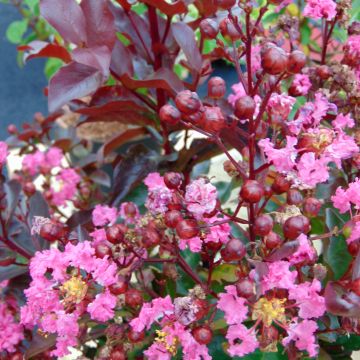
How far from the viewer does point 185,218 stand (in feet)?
1.84

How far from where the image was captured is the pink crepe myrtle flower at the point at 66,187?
3.74 ft

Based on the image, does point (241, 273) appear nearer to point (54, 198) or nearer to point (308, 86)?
point (308, 86)

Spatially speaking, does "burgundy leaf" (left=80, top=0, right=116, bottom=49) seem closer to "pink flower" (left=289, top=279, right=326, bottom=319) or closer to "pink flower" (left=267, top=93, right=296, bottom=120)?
"pink flower" (left=267, top=93, right=296, bottom=120)

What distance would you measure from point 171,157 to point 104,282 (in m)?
0.35


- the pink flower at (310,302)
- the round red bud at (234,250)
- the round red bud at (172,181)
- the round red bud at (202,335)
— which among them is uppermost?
the round red bud at (172,181)

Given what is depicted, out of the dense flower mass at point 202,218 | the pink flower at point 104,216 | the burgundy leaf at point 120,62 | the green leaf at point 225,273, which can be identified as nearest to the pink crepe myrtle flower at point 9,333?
the dense flower mass at point 202,218

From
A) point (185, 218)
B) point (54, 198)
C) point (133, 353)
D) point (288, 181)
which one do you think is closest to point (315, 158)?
point (288, 181)

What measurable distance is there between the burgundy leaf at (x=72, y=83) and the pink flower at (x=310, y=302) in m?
0.35

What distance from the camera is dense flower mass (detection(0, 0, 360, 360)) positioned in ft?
1.73

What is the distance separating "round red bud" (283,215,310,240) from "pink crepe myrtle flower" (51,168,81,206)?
0.70m

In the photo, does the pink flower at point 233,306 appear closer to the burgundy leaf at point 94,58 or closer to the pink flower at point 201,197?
the pink flower at point 201,197

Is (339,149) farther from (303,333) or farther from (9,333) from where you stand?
(9,333)

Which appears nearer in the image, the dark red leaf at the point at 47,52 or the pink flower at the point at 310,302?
the pink flower at the point at 310,302

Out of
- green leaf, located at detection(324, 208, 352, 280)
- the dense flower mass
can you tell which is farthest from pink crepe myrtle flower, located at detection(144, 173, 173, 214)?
green leaf, located at detection(324, 208, 352, 280)
